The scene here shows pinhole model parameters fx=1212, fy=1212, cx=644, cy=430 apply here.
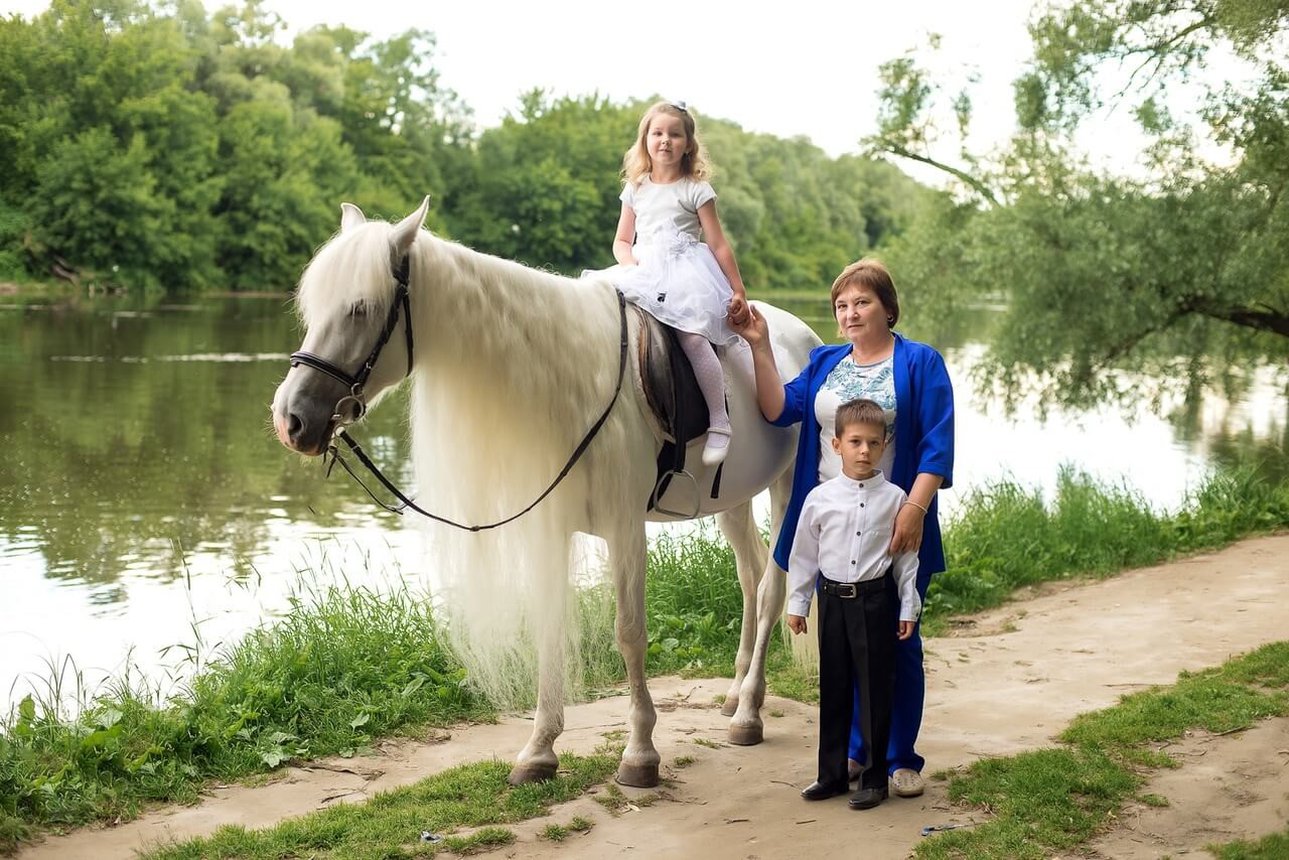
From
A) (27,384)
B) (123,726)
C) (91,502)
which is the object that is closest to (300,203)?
(27,384)

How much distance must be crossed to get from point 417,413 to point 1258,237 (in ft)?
31.7

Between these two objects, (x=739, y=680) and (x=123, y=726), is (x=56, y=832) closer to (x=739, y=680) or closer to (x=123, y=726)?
(x=123, y=726)

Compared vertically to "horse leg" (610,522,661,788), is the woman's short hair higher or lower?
higher

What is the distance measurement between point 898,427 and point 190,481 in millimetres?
11172

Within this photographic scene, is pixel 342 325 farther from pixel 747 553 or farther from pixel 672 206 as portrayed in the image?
pixel 747 553

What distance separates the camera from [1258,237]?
1112cm

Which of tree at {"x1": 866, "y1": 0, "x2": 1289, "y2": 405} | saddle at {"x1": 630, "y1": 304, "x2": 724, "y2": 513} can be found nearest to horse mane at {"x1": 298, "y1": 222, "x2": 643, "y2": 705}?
saddle at {"x1": 630, "y1": 304, "x2": 724, "y2": 513}

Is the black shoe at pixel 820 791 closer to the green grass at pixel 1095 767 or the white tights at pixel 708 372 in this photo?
the green grass at pixel 1095 767

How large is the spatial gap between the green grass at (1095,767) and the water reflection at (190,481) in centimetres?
316

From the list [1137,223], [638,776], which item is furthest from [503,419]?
[1137,223]

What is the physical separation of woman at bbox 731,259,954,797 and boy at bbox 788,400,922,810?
0.08m

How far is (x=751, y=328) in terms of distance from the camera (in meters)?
4.61

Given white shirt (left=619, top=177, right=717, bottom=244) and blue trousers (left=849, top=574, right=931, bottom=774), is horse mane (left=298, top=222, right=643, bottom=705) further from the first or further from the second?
blue trousers (left=849, top=574, right=931, bottom=774)

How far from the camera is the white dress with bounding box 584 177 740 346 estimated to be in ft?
14.8
